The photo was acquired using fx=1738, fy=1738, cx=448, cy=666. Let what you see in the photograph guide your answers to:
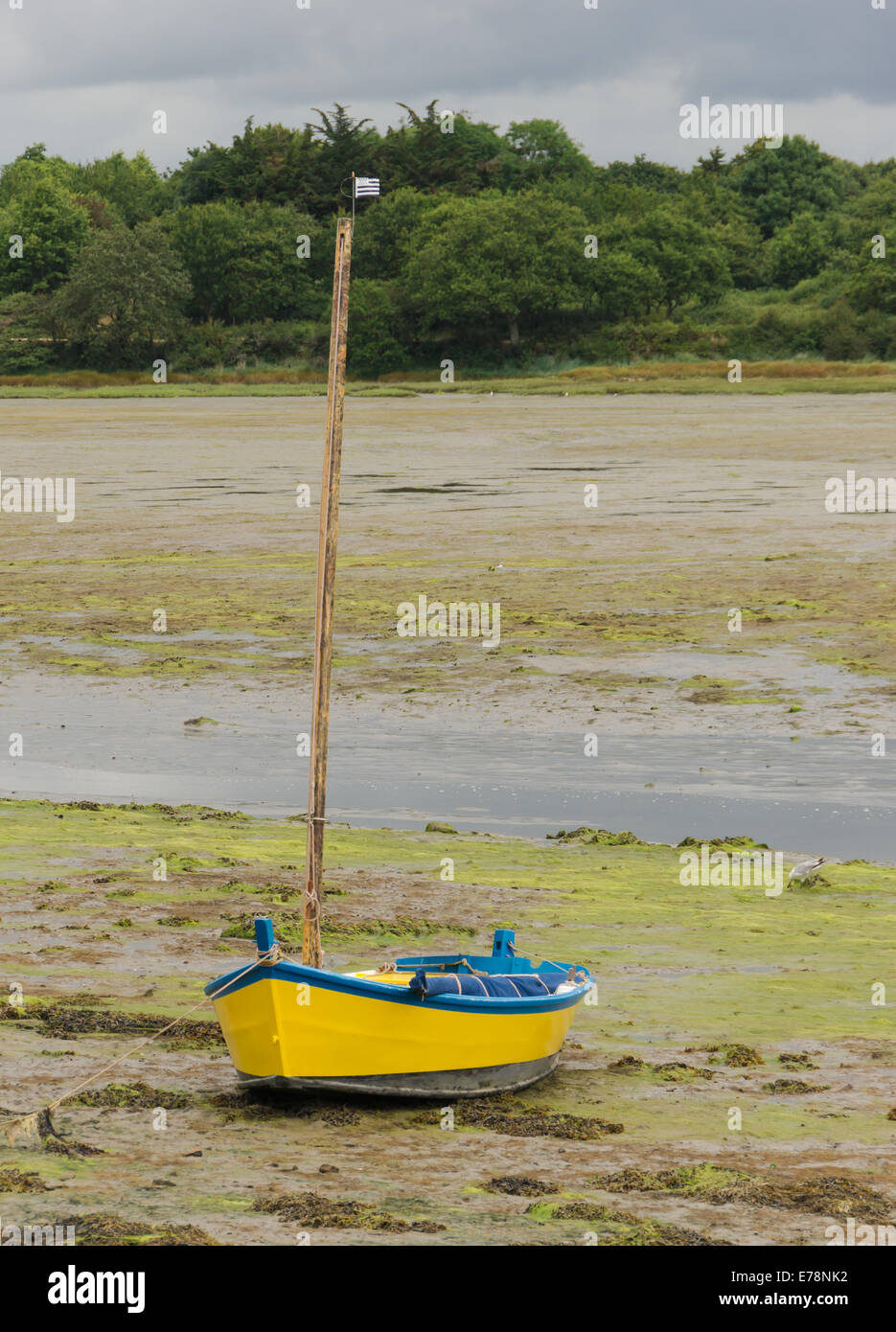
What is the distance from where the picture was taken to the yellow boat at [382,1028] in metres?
9.12

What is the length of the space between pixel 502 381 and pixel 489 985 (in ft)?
311

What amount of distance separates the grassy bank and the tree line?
2385mm

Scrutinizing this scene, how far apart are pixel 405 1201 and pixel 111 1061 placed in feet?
8.35

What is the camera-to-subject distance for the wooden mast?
32.7 feet

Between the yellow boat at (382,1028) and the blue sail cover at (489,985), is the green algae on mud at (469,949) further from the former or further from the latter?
the blue sail cover at (489,985)

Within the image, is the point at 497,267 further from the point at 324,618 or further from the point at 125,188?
the point at 324,618

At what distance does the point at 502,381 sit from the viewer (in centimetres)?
10300

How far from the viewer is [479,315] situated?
11062 centimetres

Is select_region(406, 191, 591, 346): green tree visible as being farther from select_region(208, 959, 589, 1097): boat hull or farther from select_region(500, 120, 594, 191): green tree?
select_region(208, 959, 589, 1097): boat hull

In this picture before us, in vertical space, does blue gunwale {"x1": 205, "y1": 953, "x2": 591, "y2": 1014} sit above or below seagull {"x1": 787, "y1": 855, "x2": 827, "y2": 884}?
above

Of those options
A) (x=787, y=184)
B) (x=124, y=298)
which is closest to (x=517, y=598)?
(x=124, y=298)

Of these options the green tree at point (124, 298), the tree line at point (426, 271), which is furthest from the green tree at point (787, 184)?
the green tree at point (124, 298)

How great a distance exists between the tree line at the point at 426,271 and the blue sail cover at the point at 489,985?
95.7 metres

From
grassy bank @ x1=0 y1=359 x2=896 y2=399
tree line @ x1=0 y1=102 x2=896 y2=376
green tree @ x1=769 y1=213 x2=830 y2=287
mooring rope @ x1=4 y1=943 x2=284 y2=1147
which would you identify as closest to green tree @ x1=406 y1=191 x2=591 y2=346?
tree line @ x1=0 y1=102 x2=896 y2=376
